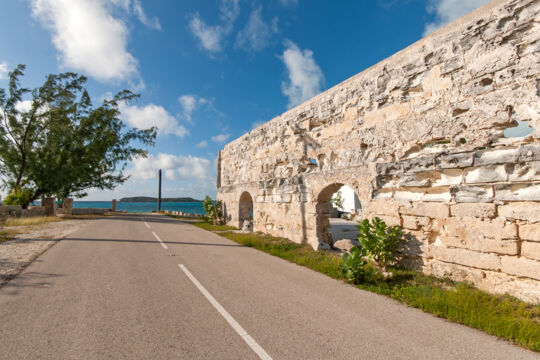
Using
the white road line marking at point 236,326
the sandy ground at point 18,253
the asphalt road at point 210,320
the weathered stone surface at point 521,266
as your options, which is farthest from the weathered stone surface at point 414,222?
the sandy ground at point 18,253

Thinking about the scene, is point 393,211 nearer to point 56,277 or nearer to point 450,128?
point 450,128

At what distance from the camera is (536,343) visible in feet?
10.6

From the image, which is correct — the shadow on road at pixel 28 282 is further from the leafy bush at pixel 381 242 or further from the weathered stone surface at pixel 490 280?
the weathered stone surface at pixel 490 280

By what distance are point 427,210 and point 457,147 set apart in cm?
145

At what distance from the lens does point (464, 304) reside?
426 cm

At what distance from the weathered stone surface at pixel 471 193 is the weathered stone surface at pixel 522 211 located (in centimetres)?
28

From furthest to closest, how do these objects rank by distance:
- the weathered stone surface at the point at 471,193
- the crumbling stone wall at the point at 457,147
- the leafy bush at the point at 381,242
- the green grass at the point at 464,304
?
the leafy bush at the point at 381,242, the weathered stone surface at the point at 471,193, the crumbling stone wall at the point at 457,147, the green grass at the point at 464,304

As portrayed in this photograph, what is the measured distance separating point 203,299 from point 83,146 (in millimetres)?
25801

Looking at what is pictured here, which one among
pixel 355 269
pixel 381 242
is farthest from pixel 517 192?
pixel 355 269

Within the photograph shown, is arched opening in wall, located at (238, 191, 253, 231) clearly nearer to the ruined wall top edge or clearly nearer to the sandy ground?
the ruined wall top edge

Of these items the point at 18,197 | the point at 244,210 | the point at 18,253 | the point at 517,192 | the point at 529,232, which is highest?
the point at 18,197

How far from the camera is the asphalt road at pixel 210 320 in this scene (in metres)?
3.05

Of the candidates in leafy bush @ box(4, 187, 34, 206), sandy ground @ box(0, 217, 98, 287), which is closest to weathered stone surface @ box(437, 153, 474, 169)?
sandy ground @ box(0, 217, 98, 287)

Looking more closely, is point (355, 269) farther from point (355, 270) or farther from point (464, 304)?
point (464, 304)
